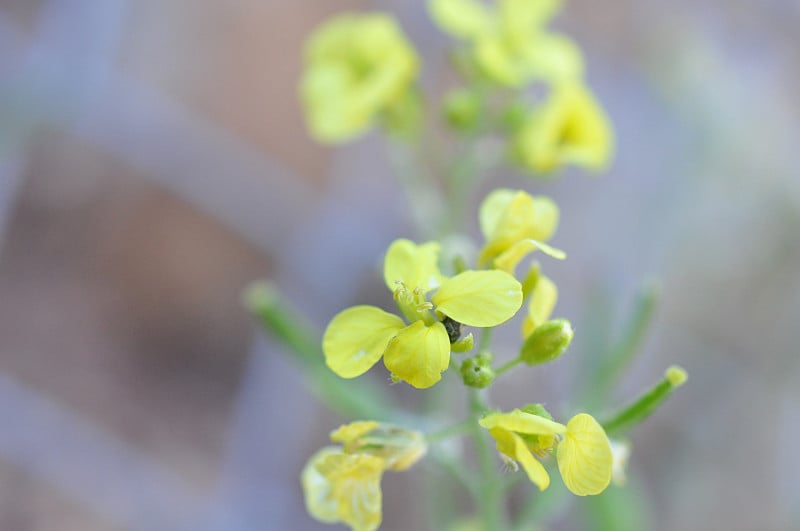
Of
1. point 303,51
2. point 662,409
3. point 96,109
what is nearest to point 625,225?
point 662,409

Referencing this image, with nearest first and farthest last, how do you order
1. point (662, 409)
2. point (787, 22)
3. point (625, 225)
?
point (662, 409) < point (625, 225) < point (787, 22)

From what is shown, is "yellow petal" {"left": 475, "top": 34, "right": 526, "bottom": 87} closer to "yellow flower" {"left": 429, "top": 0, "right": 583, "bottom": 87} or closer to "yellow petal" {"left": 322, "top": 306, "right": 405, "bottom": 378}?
"yellow flower" {"left": 429, "top": 0, "right": 583, "bottom": 87}

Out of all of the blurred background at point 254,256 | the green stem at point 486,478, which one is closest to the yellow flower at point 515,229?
the green stem at point 486,478

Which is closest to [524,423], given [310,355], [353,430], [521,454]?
[521,454]

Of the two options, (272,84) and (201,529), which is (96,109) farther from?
(201,529)

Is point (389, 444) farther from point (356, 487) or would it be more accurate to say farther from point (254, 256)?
point (254, 256)

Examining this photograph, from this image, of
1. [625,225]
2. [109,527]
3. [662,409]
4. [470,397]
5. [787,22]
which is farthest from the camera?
[787,22]

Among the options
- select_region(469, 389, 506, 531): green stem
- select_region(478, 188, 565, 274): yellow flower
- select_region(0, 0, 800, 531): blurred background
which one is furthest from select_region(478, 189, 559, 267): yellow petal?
select_region(0, 0, 800, 531): blurred background
